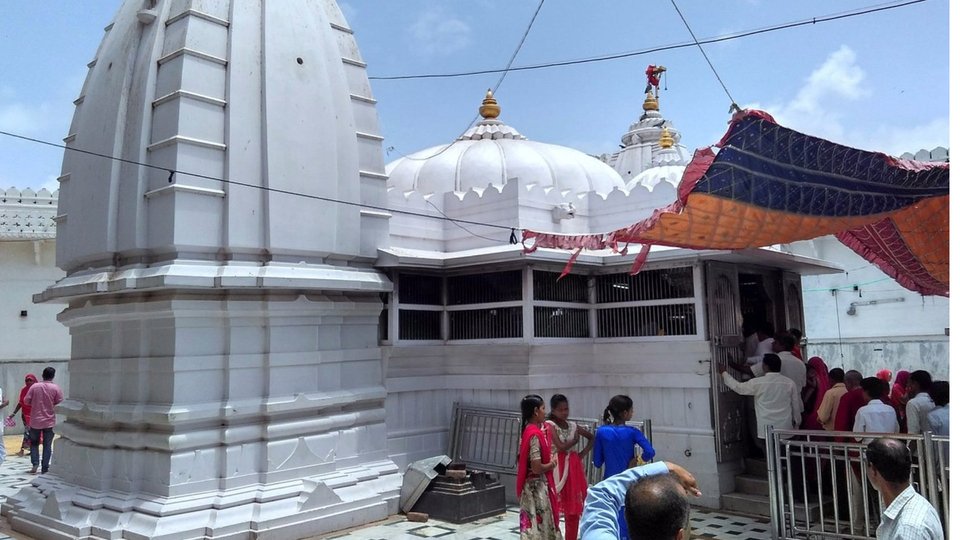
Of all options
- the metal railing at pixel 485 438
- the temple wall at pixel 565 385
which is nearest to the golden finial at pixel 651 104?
the temple wall at pixel 565 385

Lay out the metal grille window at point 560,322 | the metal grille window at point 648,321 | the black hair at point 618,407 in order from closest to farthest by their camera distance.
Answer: the black hair at point 618,407, the metal grille window at point 648,321, the metal grille window at point 560,322

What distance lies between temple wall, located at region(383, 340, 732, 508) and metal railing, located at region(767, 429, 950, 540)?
1110 millimetres

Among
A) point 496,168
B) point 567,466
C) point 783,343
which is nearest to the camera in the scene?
point 567,466

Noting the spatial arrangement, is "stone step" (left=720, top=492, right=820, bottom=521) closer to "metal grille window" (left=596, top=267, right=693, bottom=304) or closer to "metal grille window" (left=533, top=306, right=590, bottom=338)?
"metal grille window" (left=596, top=267, right=693, bottom=304)

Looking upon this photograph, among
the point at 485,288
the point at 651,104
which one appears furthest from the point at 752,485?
the point at 651,104

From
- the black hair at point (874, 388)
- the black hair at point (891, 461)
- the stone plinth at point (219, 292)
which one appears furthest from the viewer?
the stone plinth at point (219, 292)

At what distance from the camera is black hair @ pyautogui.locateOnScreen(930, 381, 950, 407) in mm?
6546

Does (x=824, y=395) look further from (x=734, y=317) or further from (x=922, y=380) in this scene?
(x=734, y=317)

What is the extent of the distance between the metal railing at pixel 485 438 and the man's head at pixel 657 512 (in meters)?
6.23

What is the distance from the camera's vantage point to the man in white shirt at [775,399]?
7418 millimetres

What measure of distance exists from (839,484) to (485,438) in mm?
4012

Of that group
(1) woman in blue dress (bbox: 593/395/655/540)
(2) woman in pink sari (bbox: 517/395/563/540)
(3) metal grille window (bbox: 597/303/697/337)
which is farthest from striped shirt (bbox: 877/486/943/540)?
(3) metal grille window (bbox: 597/303/697/337)

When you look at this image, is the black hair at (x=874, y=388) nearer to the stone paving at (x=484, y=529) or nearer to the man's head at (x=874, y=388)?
the man's head at (x=874, y=388)

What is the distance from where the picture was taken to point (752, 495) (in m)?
8.14
